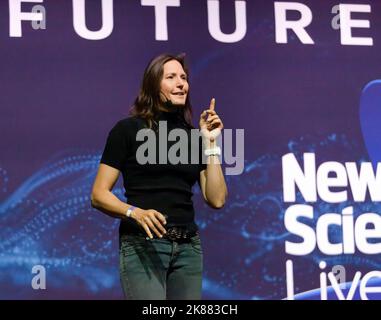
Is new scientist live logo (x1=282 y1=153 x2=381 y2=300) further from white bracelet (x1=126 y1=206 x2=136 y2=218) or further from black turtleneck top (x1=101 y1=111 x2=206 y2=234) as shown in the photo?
white bracelet (x1=126 y1=206 x2=136 y2=218)

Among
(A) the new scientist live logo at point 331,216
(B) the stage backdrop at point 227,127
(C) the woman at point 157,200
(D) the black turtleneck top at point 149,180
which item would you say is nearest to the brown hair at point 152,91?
(C) the woman at point 157,200

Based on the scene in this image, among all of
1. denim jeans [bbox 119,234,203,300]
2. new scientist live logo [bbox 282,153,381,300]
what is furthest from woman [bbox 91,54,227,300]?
new scientist live logo [bbox 282,153,381,300]

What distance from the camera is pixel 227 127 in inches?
162

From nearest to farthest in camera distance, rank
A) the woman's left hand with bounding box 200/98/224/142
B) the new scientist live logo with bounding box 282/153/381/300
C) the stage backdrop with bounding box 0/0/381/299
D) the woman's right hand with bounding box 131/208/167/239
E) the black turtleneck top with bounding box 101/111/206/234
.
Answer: the woman's right hand with bounding box 131/208/167/239 → the black turtleneck top with bounding box 101/111/206/234 → the woman's left hand with bounding box 200/98/224/142 → the stage backdrop with bounding box 0/0/381/299 → the new scientist live logo with bounding box 282/153/381/300

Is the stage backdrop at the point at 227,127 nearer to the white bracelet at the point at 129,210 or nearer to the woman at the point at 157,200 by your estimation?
the woman at the point at 157,200

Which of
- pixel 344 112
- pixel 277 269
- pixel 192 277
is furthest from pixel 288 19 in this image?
pixel 192 277

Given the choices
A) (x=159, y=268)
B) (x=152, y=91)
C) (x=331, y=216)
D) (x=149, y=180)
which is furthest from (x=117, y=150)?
(x=331, y=216)

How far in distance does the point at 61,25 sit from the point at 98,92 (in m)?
0.42

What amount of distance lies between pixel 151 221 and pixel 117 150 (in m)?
0.32

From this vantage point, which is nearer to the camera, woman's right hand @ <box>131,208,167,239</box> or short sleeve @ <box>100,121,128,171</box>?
woman's right hand @ <box>131,208,167,239</box>

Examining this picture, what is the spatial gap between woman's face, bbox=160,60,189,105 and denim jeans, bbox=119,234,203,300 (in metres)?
0.52

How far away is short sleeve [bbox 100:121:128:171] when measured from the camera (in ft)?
8.32
